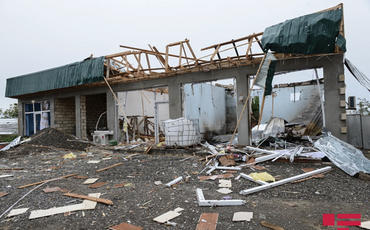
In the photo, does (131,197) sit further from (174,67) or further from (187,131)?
(174,67)

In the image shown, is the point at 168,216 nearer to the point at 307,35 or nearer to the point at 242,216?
the point at 242,216

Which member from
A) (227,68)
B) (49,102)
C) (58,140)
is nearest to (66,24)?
(49,102)

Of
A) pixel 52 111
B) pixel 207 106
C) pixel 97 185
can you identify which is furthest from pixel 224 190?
pixel 52 111

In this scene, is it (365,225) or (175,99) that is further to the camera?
(175,99)

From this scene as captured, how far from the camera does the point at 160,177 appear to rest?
5.59m

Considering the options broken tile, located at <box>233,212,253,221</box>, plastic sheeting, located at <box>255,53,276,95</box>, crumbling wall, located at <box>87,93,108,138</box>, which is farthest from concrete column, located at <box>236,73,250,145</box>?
crumbling wall, located at <box>87,93,108,138</box>

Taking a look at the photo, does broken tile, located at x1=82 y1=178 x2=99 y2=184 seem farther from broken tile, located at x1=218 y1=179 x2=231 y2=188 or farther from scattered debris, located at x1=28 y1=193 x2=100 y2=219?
broken tile, located at x1=218 y1=179 x2=231 y2=188

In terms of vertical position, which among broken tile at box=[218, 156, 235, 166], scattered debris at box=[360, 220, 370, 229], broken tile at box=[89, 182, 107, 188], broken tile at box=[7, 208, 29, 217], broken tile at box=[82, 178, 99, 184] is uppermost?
broken tile at box=[218, 156, 235, 166]

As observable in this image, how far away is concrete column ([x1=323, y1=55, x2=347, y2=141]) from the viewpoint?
24.8 ft

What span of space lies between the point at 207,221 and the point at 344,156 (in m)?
4.55

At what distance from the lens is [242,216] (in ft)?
10.6

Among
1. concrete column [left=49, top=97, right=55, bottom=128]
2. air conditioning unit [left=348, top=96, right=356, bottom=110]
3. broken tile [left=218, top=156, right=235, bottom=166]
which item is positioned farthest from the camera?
concrete column [left=49, top=97, right=55, bottom=128]

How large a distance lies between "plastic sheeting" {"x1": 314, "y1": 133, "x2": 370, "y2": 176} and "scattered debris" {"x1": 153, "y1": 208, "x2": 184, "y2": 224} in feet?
13.3

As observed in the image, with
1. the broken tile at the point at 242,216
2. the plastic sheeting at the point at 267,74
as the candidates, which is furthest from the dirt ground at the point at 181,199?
the plastic sheeting at the point at 267,74
